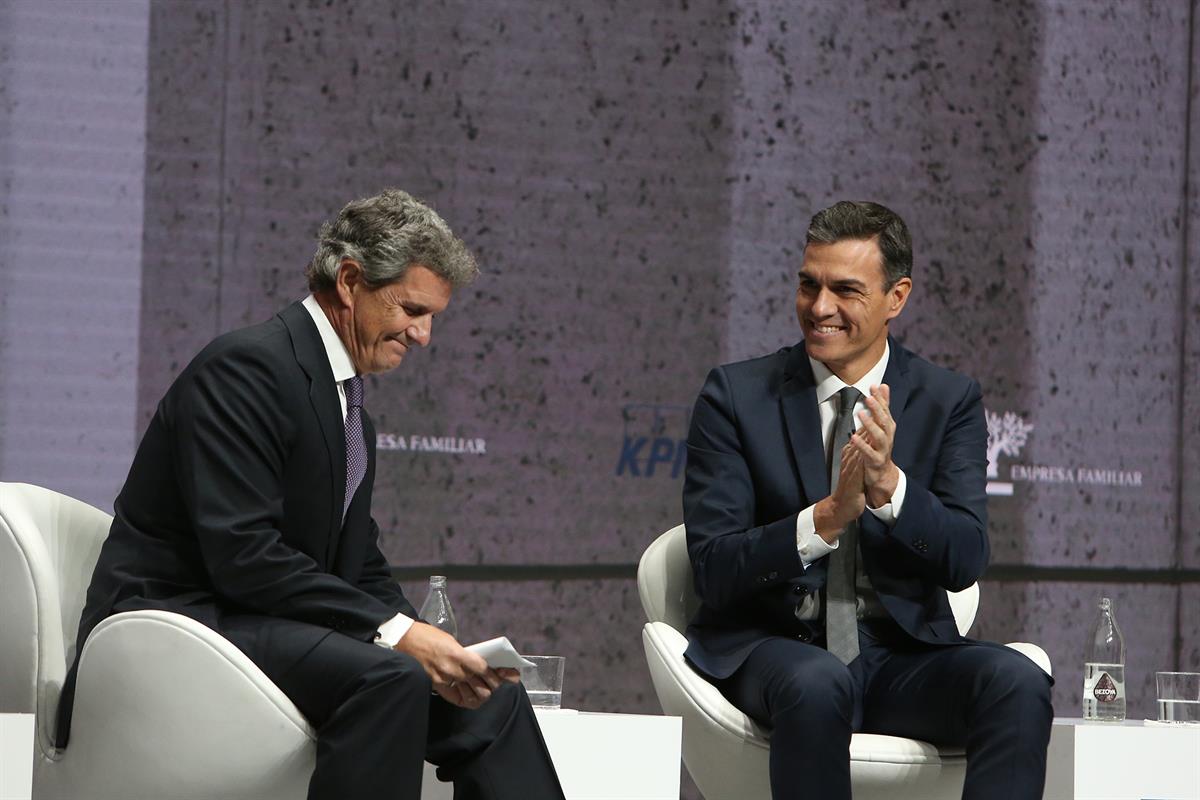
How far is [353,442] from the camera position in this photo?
8.36ft

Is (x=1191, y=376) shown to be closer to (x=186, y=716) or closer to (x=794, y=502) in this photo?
(x=794, y=502)

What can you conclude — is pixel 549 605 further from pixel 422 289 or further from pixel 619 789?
pixel 422 289

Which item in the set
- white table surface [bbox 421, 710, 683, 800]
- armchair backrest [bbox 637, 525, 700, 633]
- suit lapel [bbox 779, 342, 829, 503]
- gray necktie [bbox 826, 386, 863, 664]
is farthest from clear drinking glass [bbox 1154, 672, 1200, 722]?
white table surface [bbox 421, 710, 683, 800]

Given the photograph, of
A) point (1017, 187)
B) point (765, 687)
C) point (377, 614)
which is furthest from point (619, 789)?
point (1017, 187)

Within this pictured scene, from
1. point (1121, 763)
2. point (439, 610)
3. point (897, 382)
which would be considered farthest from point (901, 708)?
point (439, 610)

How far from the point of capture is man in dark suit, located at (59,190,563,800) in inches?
86.7

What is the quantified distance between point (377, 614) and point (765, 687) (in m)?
0.71

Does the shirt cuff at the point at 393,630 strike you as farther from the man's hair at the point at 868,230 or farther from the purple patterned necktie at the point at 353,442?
the man's hair at the point at 868,230

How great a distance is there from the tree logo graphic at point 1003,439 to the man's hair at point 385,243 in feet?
8.05

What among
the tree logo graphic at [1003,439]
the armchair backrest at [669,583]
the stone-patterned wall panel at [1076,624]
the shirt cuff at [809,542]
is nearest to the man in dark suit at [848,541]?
the shirt cuff at [809,542]

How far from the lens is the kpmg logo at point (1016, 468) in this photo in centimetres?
457

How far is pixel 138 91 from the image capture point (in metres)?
3.79

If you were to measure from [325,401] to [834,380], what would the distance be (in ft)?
3.42

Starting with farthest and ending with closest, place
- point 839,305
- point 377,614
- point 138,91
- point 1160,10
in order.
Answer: point 1160,10 → point 138,91 → point 839,305 → point 377,614
